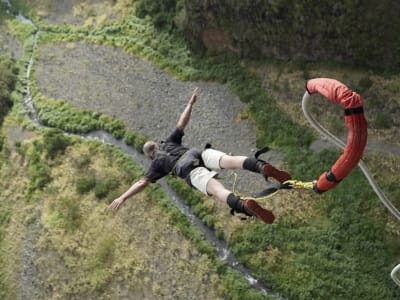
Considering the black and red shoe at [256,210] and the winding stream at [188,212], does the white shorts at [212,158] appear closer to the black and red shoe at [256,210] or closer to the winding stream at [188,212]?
the black and red shoe at [256,210]

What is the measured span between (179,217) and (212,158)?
1093 centimetres

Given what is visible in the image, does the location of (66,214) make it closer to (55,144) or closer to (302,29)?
(55,144)

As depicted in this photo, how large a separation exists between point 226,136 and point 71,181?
8.29 metres

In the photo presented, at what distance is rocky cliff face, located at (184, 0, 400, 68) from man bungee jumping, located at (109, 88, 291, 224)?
1109 cm

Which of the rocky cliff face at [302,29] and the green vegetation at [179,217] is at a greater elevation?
the rocky cliff face at [302,29]

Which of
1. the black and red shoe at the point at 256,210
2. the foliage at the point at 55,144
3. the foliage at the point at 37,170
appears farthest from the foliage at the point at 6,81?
the black and red shoe at the point at 256,210

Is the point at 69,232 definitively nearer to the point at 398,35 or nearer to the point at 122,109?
the point at 122,109

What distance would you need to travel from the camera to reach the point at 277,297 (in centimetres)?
1914

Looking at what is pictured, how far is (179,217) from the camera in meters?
22.5

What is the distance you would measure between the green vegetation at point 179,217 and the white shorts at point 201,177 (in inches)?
329

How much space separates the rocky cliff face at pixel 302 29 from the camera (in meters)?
21.0

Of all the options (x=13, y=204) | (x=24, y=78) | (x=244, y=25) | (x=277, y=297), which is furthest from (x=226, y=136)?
(x=24, y=78)

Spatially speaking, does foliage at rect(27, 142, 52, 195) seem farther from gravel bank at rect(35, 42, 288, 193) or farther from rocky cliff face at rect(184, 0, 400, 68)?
rocky cliff face at rect(184, 0, 400, 68)

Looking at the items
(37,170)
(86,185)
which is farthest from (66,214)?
(37,170)
